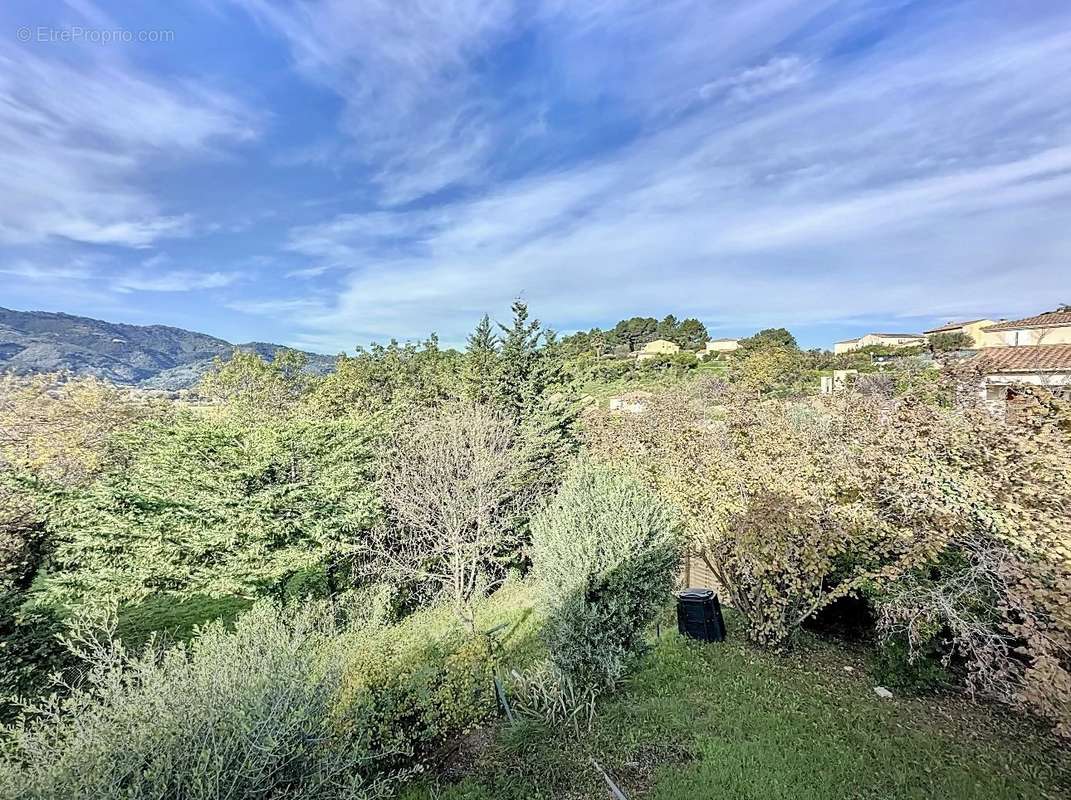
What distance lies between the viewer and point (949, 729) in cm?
627

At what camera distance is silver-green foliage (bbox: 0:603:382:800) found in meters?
3.40

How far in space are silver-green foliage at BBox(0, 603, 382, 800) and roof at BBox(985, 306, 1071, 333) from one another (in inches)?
1260

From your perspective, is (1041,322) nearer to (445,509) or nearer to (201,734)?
(445,509)

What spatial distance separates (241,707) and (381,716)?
3247 millimetres

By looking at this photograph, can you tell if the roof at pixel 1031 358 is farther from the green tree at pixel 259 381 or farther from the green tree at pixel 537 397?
the green tree at pixel 259 381

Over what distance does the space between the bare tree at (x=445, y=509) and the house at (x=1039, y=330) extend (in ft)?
78.2

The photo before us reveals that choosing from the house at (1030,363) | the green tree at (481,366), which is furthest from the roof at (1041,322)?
the green tree at (481,366)

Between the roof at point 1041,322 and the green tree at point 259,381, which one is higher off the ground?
the roof at point 1041,322

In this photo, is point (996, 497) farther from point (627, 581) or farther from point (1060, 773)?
point (627, 581)

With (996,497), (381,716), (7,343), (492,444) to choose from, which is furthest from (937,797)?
(7,343)

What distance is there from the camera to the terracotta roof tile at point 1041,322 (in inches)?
923

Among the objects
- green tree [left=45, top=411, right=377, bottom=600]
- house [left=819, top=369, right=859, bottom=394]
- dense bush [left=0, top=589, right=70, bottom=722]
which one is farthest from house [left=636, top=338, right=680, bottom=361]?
dense bush [left=0, top=589, right=70, bottom=722]

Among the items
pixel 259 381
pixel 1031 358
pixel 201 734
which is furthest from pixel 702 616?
pixel 259 381

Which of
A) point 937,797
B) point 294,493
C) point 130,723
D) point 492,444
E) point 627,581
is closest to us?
point 130,723
